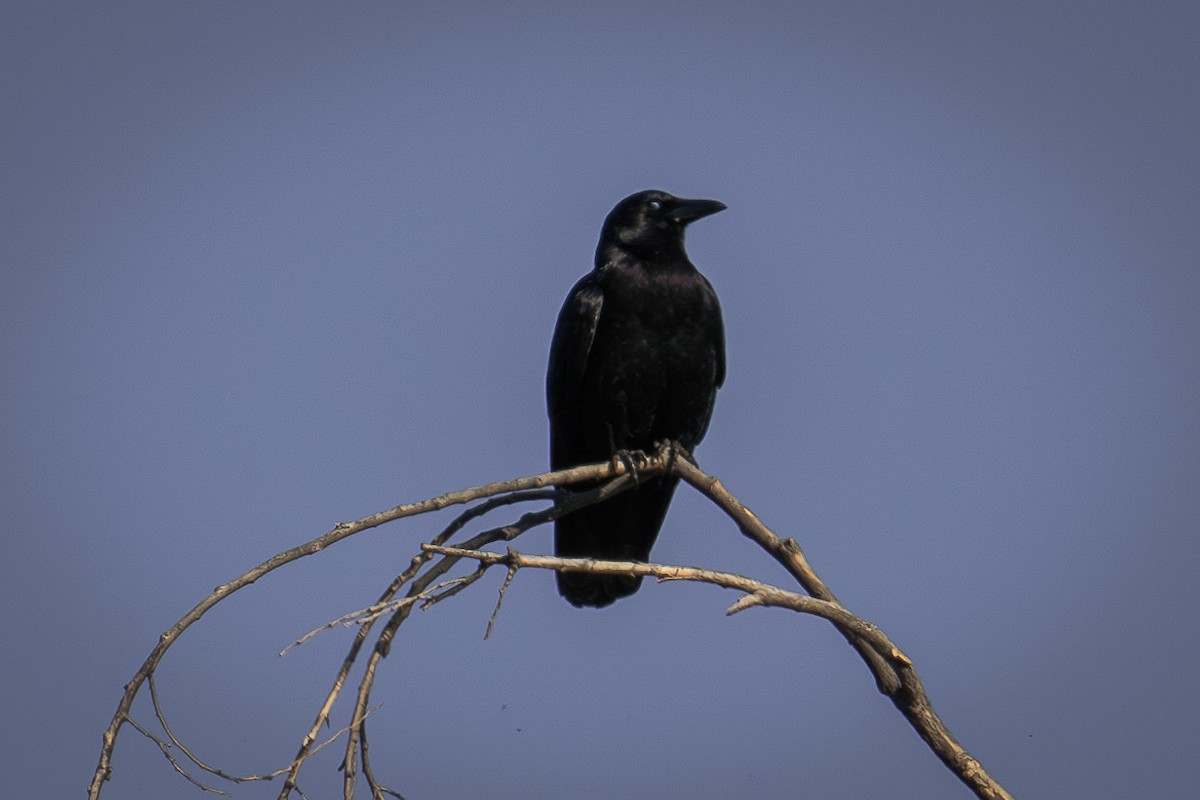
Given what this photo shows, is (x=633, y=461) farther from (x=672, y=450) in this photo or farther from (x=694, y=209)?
(x=694, y=209)

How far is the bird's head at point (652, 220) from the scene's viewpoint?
741 cm

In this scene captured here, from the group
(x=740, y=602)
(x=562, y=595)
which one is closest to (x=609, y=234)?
(x=562, y=595)

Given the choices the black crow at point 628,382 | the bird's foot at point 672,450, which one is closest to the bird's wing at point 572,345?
the black crow at point 628,382

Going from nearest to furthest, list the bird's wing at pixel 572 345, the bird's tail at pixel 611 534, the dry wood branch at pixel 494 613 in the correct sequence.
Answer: the dry wood branch at pixel 494 613 → the bird's tail at pixel 611 534 → the bird's wing at pixel 572 345

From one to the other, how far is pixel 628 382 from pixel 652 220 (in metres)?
1.08

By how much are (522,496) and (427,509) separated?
732 mm

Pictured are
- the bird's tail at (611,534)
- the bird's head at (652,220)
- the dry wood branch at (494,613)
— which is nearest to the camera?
the dry wood branch at (494,613)

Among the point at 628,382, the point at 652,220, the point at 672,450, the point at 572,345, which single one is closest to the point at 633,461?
the point at 672,450

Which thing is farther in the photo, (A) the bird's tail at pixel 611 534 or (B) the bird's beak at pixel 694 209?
(B) the bird's beak at pixel 694 209

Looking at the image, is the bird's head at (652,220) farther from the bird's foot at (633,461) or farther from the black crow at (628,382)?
the bird's foot at (633,461)

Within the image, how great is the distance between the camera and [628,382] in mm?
6859

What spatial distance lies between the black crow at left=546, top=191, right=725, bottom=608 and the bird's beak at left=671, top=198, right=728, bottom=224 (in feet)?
0.84

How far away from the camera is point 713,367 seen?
278 inches

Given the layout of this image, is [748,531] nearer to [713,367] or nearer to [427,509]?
[427,509]
